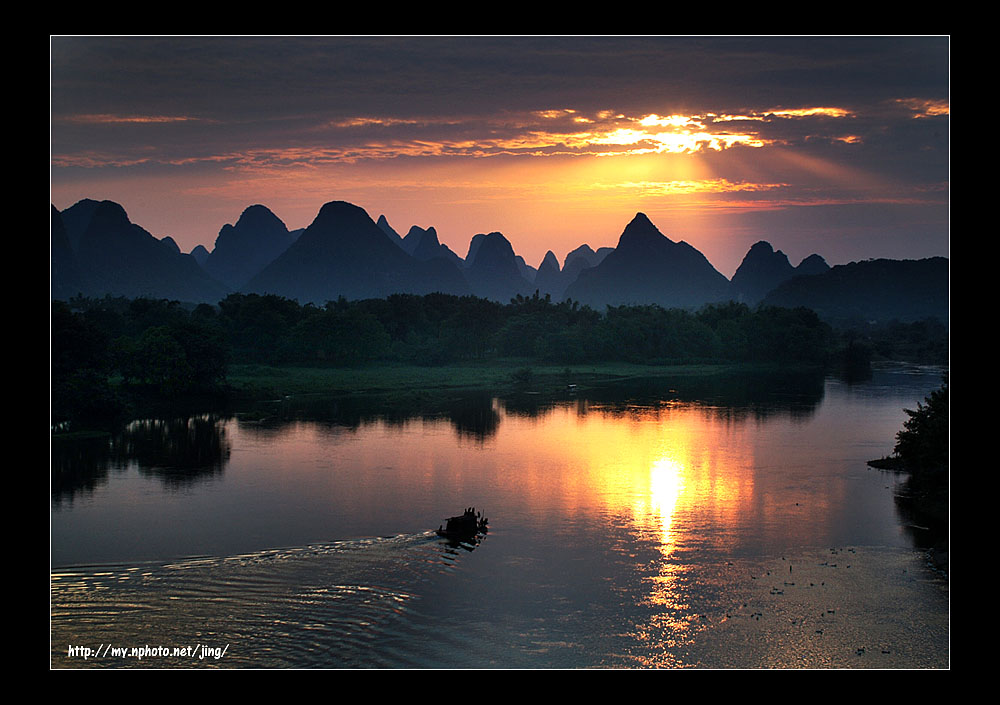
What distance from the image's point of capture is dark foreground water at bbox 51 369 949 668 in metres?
8.24

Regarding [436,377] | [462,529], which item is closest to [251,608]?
[462,529]

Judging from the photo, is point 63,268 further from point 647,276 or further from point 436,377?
point 647,276

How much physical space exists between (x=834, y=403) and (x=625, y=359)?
16.0 m

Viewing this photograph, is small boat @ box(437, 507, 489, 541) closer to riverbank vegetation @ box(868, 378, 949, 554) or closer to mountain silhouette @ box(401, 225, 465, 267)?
riverbank vegetation @ box(868, 378, 949, 554)

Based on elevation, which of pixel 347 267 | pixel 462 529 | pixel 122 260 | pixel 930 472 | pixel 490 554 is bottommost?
pixel 490 554

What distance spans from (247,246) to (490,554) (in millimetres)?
135513

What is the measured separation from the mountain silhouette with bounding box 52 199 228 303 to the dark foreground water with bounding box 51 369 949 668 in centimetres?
7648

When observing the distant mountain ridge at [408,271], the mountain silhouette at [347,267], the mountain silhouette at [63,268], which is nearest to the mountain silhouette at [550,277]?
the distant mountain ridge at [408,271]

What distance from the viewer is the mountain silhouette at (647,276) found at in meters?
125

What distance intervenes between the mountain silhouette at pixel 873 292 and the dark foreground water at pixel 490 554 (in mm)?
60558

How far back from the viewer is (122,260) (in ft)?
324

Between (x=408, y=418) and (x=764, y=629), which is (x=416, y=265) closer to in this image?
(x=408, y=418)

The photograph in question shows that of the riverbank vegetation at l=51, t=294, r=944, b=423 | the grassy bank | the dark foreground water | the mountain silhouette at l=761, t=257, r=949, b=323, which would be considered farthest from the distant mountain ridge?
the dark foreground water

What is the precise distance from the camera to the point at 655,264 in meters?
129
